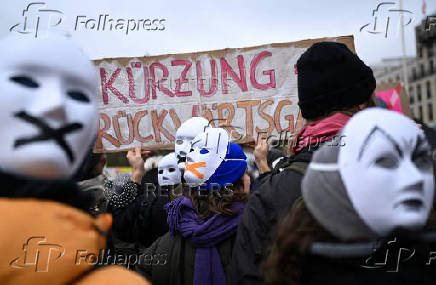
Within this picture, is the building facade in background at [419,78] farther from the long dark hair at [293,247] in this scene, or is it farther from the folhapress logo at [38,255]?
the folhapress logo at [38,255]

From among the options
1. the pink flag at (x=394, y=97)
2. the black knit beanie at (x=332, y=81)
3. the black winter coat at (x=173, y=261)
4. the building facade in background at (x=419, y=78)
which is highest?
the building facade in background at (x=419, y=78)

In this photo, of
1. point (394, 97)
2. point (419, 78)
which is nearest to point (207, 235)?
point (394, 97)

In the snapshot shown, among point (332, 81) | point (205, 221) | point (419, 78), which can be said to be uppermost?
point (419, 78)

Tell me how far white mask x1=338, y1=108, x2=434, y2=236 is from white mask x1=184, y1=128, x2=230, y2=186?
5.79 ft

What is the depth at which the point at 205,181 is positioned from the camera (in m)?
3.09

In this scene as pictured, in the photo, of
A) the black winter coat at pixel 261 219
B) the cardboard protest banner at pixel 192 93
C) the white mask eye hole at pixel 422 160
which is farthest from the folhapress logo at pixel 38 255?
the cardboard protest banner at pixel 192 93

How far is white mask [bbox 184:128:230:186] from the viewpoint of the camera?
123 inches

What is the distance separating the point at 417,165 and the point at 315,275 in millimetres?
531

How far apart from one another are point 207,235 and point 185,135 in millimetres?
1807

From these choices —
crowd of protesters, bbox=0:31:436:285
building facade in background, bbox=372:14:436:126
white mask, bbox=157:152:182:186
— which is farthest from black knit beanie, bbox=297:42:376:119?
building facade in background, bbox=372:14:436:126

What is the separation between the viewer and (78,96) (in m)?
1.51

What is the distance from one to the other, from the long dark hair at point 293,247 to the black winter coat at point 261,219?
0.32 metres

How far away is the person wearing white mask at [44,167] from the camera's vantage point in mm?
1293

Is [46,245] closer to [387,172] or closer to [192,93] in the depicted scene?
[387,172]
